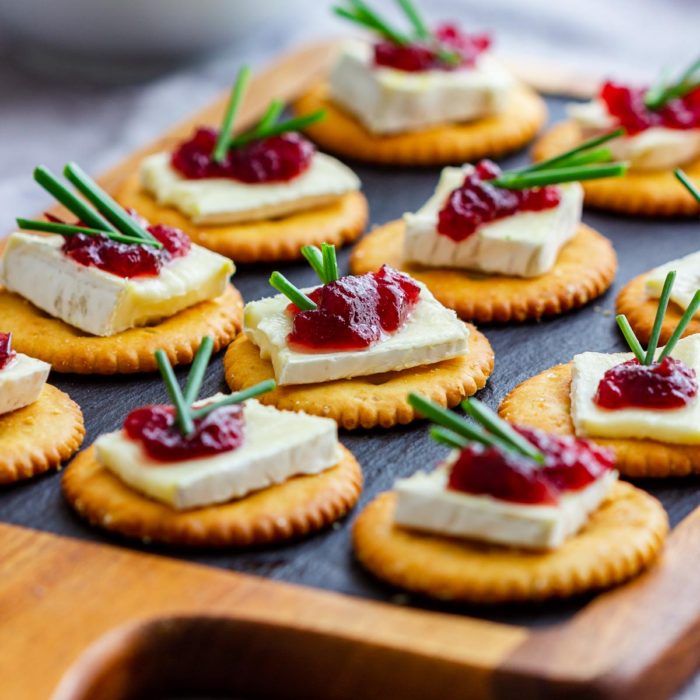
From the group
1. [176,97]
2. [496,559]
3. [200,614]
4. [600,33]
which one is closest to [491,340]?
[496,559]

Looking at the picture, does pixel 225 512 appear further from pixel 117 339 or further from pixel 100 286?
pixel 100 286

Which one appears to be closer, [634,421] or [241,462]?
[241,462]

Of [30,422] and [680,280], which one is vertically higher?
[680,280]

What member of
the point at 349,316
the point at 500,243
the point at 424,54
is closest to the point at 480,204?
the point at 500,243

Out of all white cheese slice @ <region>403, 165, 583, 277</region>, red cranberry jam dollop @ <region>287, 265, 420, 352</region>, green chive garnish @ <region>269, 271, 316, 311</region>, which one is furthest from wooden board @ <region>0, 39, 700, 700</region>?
white cheese slice @ <region>403, 165, 583, 277</region>

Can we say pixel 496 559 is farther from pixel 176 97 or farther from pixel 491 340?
pixel 176 97
